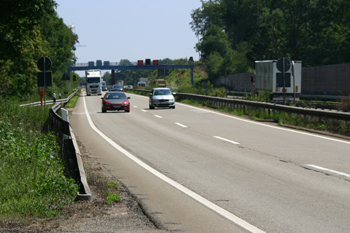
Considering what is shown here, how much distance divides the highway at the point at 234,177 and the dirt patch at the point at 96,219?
0.23 meters

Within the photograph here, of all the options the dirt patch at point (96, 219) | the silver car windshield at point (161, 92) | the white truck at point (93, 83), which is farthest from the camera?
the white truck at point (93, 83)

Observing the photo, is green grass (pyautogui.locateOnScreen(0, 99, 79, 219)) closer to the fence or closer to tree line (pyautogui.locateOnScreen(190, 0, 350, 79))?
the fence

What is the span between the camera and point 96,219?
6238 mm

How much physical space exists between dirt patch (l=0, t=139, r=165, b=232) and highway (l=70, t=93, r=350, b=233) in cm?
23

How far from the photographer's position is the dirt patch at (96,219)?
5832 millimetres

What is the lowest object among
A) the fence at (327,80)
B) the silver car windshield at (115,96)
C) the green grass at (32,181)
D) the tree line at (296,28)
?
the green grass at (32,181)

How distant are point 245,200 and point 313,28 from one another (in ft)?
197

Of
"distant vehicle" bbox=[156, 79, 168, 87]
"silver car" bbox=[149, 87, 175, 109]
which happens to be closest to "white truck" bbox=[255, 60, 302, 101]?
"silver car" bbox=[149, 87, 175, 109]

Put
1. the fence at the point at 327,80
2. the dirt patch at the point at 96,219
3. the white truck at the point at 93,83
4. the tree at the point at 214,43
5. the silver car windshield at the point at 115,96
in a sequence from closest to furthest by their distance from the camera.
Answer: the dirt patch at the point at 96,219 < the silver car windshield at the point at 115,96 < the fence at the point at 327,80 < the white truck at the point at 93,83 < the tree at the point at 214,43

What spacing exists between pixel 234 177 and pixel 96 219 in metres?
3.71

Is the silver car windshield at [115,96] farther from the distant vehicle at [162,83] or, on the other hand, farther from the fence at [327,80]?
the distant vehicle at [162,83]

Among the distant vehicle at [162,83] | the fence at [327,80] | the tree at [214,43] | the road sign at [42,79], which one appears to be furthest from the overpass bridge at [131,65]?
the road sign at [42,79]

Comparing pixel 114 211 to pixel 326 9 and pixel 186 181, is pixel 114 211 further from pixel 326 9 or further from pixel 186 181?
pixel 326 9

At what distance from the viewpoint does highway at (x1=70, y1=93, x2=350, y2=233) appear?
20.7ft
